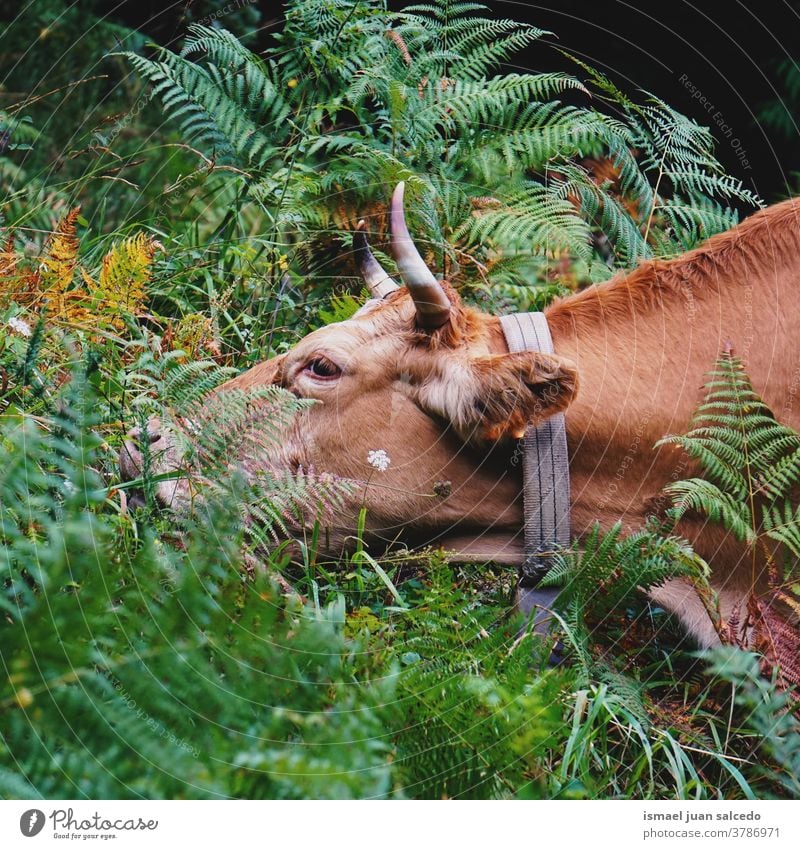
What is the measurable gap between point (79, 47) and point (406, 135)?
5.05 metres

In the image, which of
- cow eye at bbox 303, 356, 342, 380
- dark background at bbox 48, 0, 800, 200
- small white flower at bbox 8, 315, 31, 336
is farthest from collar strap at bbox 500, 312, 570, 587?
dark background at bbox 48, 0, 800, 200

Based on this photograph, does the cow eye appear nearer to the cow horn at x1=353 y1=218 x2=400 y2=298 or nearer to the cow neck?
the cow horn at x1=353 y1=218 x2=400 y2=298

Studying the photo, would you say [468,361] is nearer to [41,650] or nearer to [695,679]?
[695,679]

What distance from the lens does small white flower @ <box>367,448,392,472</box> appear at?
14.7 ft

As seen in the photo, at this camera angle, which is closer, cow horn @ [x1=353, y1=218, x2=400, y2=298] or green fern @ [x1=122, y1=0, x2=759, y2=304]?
cow horn @ [x1=353, y1=218, x2=400, y2=298]

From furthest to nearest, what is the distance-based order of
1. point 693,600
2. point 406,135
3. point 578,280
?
point 578,280 → point 406,135 → point 693,600

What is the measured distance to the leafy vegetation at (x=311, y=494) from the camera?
2629 mm

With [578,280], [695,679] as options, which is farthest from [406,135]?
[695,679]

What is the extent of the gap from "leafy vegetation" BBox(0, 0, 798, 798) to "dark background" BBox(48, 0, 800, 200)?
564mm

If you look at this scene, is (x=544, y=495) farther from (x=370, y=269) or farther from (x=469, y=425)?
(x=370, y=269)

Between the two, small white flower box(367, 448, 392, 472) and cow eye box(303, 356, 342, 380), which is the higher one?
cow eye box(303, 356, 342, 380)

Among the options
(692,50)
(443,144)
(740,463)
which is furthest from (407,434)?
(692,50)

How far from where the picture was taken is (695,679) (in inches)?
163
